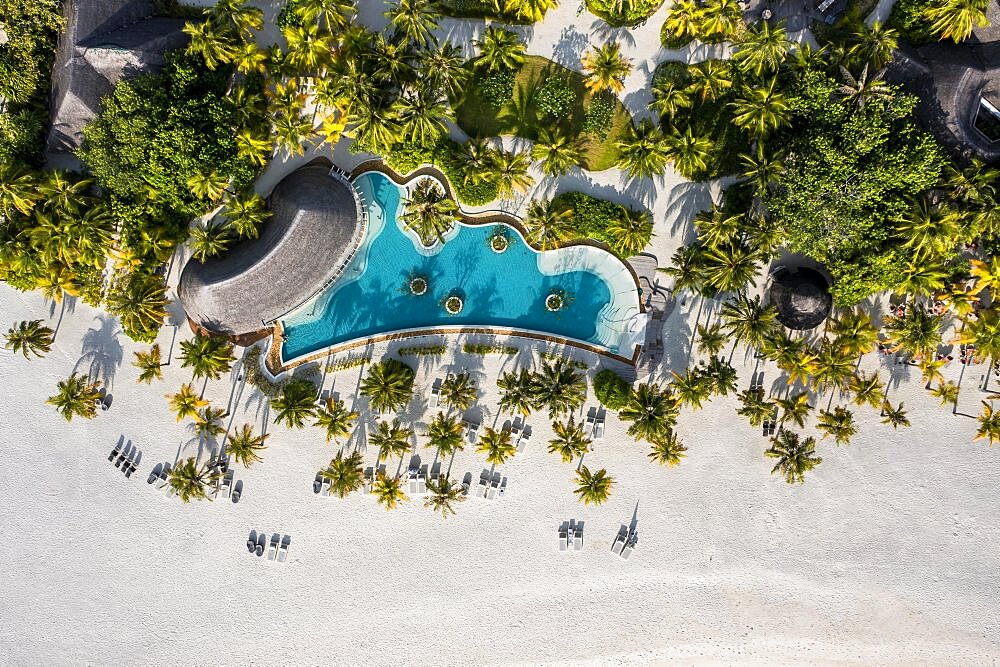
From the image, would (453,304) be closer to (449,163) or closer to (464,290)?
(464,290)

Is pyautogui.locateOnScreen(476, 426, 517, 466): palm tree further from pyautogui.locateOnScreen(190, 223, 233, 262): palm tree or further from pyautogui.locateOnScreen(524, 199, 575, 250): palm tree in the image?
pyautogui.locateOnScreen(190, 223, 233, 262): palm tree

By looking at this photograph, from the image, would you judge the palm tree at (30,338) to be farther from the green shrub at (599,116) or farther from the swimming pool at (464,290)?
the green shrub at (599,116)

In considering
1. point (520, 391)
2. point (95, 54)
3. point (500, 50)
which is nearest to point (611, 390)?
point (520, 391)

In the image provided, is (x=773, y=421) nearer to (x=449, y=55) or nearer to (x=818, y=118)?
(x=818, y=118)

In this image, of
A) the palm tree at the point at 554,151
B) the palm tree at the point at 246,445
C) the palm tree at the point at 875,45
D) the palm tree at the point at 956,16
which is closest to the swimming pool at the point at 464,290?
the palm tree at the point at 554,151

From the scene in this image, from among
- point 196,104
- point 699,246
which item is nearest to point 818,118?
point 699,246

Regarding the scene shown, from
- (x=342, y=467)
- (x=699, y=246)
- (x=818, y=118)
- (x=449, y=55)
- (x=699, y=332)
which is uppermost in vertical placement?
(x=449, y=55)
